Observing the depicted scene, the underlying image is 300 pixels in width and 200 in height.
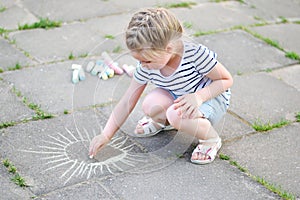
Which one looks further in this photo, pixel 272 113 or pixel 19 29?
pixel 19 29

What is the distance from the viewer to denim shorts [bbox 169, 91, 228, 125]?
2.76m

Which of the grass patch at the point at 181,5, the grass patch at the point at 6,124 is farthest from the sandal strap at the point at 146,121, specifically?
the grass patch at the point at 181,5

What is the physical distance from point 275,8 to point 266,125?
2350 millimetres

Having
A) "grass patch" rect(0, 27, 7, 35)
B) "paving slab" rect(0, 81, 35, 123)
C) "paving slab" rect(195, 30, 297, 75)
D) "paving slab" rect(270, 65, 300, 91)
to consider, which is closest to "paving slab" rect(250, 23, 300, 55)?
"paving slab" rect(195, 30, 297, 75)

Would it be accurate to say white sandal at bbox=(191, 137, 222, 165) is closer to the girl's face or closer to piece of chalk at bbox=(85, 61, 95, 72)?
the girl's face

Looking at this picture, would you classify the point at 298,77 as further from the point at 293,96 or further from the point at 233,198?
the point at 233,198

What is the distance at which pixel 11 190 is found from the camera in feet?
7.91

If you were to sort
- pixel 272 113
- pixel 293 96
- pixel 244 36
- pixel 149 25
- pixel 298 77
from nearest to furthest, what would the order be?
pixel 149 25
pixel 272 113
pixel 293 96
pixel 298 77
pixel 244 36

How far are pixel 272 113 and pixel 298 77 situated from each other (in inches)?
25.5

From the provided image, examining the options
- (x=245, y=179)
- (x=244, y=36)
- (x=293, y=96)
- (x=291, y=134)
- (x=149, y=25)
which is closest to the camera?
(x=149, y=25)

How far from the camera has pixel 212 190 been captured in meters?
2.52

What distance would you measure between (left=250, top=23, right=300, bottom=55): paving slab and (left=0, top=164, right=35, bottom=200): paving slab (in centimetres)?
261

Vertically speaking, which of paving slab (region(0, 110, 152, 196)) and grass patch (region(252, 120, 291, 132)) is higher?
paving slab (region(0, 110, 152, 196))

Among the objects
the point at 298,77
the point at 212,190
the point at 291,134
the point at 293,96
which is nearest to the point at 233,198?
the point at 212,190
